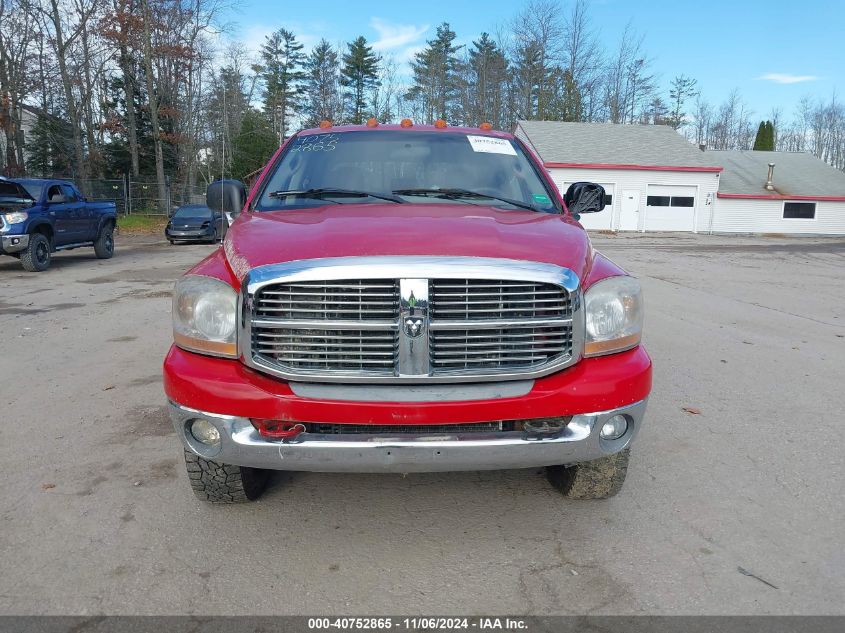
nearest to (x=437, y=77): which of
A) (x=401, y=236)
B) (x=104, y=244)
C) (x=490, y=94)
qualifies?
(x=490, y=94)

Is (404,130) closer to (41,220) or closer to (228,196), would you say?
(228,196)

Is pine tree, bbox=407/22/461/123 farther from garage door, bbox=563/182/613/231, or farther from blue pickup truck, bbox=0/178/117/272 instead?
blue pickup truck, bbox=0/178/117/272

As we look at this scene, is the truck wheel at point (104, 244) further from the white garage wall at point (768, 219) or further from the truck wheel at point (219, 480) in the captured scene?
the white garage wall at point (768, 219)

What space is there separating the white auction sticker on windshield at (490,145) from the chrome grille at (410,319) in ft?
5.73

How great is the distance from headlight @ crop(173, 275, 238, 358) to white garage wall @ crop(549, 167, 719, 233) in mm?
31645

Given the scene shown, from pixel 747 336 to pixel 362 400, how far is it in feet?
20.6

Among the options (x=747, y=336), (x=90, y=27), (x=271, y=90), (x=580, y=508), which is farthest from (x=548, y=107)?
(x=580, y=508)

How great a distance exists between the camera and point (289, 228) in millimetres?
2910

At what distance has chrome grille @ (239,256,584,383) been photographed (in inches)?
98.2

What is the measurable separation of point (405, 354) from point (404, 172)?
66.1 inches

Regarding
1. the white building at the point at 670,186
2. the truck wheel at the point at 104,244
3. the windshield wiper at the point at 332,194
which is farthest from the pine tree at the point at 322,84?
the windshield wiper at the point at 332,194

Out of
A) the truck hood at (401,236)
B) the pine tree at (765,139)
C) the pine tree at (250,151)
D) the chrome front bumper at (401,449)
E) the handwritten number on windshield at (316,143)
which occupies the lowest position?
the chrome front bumper at (401,449)

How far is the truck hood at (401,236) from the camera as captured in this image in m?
2.59

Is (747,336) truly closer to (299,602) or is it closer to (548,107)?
(299,602)
